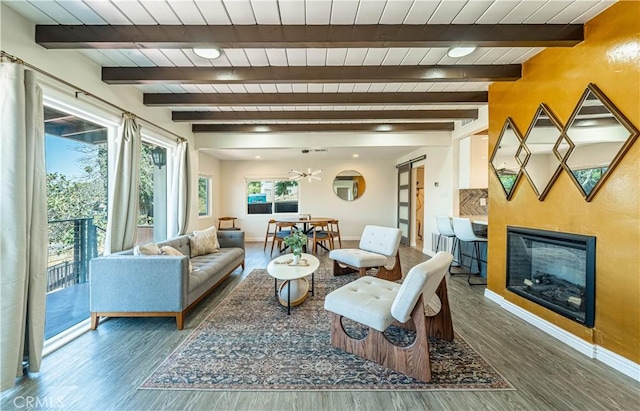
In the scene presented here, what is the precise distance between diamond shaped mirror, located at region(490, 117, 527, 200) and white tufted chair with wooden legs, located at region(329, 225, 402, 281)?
1.40m

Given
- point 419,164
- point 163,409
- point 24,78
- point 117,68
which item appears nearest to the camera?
point 163,409

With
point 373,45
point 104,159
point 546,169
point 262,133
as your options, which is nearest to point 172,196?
point 104,159

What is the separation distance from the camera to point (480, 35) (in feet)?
6.25

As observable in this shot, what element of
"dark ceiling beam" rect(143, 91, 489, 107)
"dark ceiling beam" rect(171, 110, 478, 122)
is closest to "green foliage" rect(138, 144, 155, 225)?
"dark ceiling beam" rect(171, 110, 478, 122)

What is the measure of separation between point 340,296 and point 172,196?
3334mm

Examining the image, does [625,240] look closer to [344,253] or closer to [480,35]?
[480,35]

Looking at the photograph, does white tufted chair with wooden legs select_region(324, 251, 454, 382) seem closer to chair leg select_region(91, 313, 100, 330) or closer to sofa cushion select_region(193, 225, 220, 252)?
chair leg select_region(91, 313, 100, 330)

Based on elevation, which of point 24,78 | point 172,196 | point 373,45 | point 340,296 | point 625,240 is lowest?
point 340,296

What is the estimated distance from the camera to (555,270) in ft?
7.71

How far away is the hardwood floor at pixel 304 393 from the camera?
4.80 feet

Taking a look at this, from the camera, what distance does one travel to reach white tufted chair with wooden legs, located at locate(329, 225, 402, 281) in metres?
3.38

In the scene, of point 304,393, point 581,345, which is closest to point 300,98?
point 304,393

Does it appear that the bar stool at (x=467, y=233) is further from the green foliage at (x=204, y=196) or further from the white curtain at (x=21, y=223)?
the green foliage at (x=204, y=196)

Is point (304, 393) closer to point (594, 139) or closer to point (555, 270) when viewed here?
point (555, 270)
